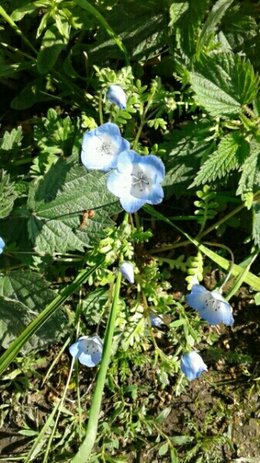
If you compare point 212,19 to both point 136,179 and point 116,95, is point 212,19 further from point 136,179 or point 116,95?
point 136,179

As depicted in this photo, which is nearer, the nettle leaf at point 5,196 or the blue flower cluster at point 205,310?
the nettle leaf at point 5,196

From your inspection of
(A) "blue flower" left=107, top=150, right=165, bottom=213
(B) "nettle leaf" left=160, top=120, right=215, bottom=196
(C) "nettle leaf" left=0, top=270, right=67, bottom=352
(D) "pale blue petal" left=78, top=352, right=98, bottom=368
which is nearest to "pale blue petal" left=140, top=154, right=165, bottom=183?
(A) "blue flower" left=107, top=150, right=165, bottom=213

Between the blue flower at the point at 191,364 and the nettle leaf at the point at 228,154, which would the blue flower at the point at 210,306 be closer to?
the blue flower at the point at 191,364

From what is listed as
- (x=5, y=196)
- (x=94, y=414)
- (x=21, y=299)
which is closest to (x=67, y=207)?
(x=5, y=196)

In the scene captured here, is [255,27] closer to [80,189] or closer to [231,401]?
[80,189]

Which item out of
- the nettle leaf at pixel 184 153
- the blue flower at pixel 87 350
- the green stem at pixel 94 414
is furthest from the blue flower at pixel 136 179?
the blue flower at pixel 87 350
